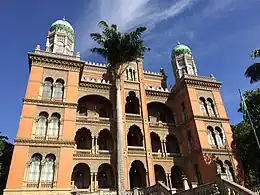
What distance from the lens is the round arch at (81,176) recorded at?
83.3 feet

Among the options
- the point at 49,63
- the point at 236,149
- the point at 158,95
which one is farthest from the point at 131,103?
the point at 236,149

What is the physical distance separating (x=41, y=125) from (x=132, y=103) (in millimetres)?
12746

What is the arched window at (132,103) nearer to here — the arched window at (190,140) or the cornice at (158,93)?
the cornice at (158,93)

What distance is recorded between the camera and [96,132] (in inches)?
1075

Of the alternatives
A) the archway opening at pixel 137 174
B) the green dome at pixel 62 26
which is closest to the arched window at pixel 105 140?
the archway opening at pixel 137 174

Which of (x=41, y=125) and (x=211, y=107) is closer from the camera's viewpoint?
(x=41, y=125)

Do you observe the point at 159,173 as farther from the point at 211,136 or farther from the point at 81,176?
the point at 81,176

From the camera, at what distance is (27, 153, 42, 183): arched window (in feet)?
68.6

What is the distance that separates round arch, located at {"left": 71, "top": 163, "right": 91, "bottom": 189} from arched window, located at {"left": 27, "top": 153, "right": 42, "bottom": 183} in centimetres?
487

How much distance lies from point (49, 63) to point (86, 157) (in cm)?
1161

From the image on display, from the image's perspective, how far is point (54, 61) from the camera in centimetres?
2734

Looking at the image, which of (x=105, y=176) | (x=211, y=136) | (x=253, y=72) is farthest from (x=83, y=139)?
(x=253, y=72)

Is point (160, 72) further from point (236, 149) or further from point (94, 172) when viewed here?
point (94, 172)

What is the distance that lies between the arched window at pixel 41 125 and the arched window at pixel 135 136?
410 inches
